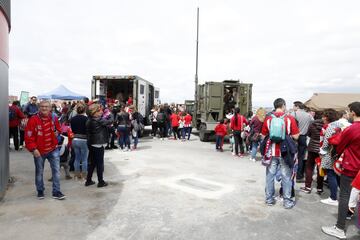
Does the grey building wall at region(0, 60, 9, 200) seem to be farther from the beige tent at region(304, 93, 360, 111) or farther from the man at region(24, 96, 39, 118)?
the beige tent at region(304, 93, 360, 111)

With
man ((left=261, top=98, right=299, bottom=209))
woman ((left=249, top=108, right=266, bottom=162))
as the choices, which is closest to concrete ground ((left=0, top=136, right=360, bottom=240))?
man ((left=261, top=98, right=299, bottom=209))

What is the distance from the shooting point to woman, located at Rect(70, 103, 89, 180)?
6.39m

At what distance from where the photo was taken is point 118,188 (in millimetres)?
5902

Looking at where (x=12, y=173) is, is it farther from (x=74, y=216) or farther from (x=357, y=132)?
(x=357, y=132)

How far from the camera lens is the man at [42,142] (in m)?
4.98

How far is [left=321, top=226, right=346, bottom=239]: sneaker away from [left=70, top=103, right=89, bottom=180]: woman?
15.6ft

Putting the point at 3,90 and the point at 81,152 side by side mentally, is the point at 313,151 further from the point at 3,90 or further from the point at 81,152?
the point at 3,90

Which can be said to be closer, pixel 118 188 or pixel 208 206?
pixel 208 206

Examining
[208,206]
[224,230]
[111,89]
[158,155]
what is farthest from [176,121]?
[224,230]

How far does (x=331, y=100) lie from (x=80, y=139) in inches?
640

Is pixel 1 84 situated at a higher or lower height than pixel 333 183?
higher

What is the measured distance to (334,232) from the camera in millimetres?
3967

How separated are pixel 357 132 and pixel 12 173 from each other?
7.07 metres

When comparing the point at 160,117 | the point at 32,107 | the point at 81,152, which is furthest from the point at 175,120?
the point at 81,152
